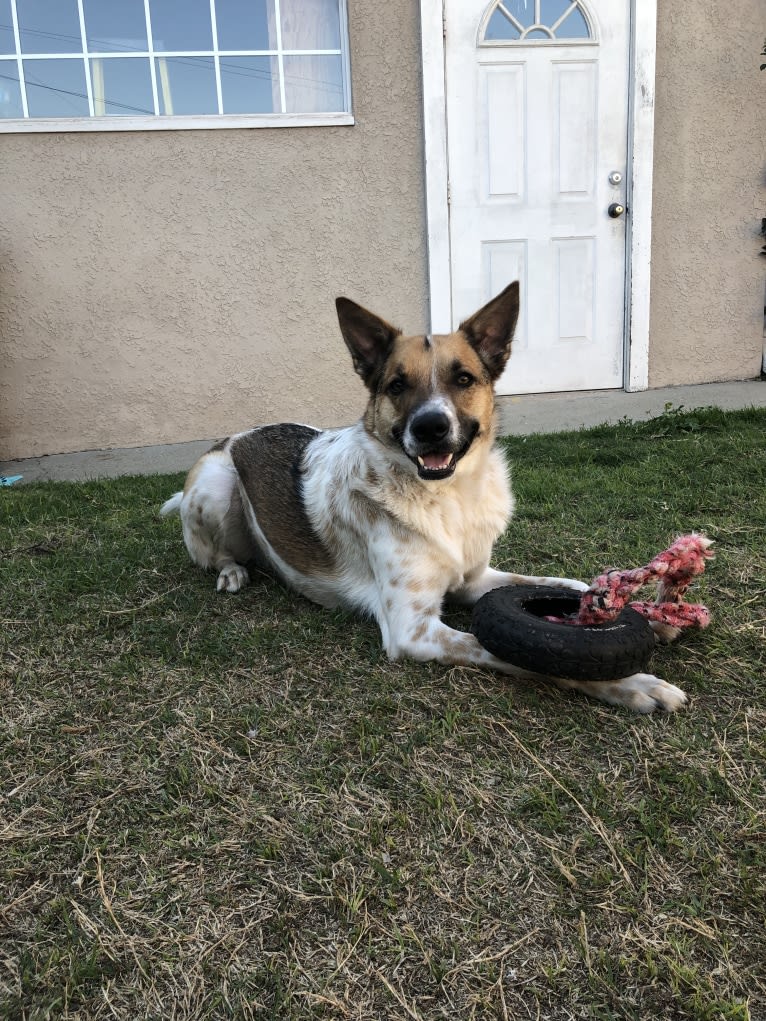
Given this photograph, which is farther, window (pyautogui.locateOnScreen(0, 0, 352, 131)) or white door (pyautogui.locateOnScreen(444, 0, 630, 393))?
white door (pyautogui.locateOnScreen(444, 0, 630, 393))

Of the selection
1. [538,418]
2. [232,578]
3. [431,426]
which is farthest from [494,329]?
[538,418]

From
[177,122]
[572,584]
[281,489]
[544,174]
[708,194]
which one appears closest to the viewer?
[572,584]

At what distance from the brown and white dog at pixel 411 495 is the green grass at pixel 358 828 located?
154 mm

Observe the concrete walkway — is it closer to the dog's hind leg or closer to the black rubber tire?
the dog's hind leg

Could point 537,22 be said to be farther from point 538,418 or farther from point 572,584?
point 572,584

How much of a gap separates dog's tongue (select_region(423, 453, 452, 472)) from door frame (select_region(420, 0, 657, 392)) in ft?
13.8

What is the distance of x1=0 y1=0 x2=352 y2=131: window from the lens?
5.98 metres

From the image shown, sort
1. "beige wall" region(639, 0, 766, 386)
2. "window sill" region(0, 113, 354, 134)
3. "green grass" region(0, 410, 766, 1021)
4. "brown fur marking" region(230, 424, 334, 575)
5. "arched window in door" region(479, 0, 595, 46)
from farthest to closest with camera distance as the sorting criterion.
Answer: "beige wall" region(639, 0, 766, 386) → "arched window in door" region(479, 0, 595, 46) → "window sill" region(0, 113, 354, 134) → "brown fur marking" region(230, 424, 334, 575) → "green grass" region(0, 410, 766, 1021)

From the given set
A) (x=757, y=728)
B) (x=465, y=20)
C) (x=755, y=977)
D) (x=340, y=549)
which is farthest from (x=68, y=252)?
(x=755, y=977)

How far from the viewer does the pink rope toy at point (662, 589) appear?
219cm

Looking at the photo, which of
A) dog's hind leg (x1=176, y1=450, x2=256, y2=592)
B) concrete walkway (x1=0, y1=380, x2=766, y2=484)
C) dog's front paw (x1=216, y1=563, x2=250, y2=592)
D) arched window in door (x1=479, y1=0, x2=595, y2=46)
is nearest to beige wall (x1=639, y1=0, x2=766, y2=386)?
concrete walkway (x1=0, y1=380, x2=766, y2=484)

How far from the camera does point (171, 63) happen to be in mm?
6105

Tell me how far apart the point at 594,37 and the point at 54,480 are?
5833mm

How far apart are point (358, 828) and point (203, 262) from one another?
18.4ft
